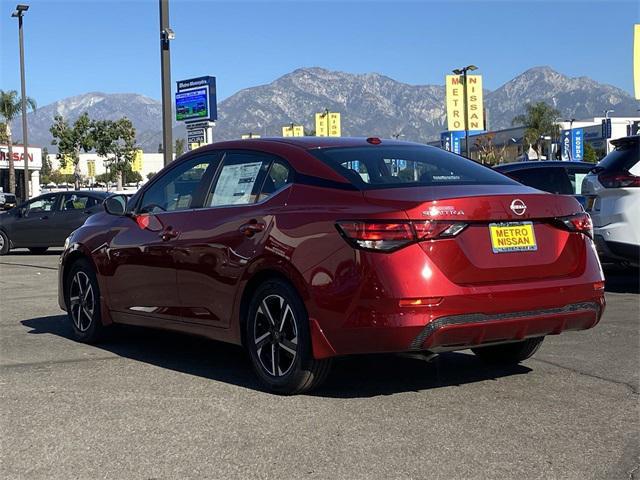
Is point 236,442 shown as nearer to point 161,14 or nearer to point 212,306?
point 212,306

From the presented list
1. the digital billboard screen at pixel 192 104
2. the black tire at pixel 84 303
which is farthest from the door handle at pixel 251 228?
the digital billboard screen at pixel 192 104

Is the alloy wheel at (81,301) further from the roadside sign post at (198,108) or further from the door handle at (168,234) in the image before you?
the roadside sign post at (198,108)

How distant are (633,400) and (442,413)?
47.4 inches

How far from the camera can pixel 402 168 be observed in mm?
5508

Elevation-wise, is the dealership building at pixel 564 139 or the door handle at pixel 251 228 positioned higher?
the dealership building at pixel 564 139

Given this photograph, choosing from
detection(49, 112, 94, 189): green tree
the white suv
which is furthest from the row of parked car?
detection(49, 112, 94, 189): green tree

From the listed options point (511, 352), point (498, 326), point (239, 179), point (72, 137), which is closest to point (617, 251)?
point (511, 352)

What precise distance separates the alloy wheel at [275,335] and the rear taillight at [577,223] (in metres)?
1.73

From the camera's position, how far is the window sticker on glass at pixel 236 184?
5.73 meters

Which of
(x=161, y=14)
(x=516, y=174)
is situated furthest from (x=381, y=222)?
(x=161, y=14)

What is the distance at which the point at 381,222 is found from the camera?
4.68m

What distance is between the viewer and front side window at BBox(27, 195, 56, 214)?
63.8 feet

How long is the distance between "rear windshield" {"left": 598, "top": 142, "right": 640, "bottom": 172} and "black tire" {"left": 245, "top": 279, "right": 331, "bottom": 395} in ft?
18.4

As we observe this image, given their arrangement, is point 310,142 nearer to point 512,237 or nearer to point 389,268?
point 389,268
